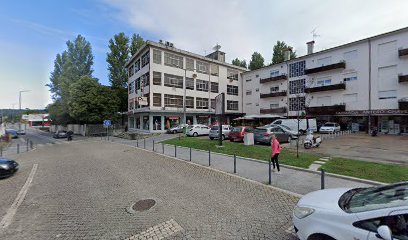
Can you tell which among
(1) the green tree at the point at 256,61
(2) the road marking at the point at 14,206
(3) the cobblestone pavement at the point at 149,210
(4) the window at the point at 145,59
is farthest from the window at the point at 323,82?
(2) the road marking at the point at 14,206

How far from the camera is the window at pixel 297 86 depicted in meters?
36.5

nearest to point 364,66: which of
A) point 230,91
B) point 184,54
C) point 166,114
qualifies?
point 230,91

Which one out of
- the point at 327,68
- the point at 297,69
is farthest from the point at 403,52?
the point at 297,69

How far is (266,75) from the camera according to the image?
42.9 metres

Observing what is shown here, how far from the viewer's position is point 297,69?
37344 mm

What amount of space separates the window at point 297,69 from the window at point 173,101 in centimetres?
2101

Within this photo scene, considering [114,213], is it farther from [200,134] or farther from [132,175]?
[200,134]

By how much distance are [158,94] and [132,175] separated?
85.3 feet

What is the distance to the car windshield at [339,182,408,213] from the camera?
2801 mm

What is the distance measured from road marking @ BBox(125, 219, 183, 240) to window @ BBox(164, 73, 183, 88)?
3196 centimetres

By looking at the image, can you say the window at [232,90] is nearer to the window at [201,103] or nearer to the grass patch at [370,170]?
the window at [201,103]

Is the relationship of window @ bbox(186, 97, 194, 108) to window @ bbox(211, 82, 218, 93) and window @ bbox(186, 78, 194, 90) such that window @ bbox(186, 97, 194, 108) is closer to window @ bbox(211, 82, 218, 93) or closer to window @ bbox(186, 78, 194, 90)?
window @ bbox(186, 78, 194, 90)

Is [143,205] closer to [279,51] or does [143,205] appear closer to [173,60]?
[173,60]

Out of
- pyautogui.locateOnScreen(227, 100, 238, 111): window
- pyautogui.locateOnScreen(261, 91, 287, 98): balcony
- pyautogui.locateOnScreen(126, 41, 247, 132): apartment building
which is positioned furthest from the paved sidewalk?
pyautogui.locateOnScreen(227, 100, 238, 111): window
